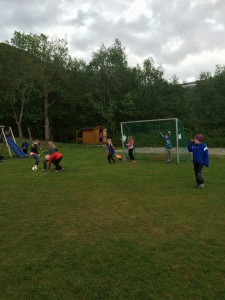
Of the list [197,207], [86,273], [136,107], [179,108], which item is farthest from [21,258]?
[179,108]

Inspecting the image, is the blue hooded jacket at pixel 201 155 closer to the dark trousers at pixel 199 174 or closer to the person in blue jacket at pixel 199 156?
the person in blue jacket at pixel 199 156

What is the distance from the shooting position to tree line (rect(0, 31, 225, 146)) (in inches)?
1389

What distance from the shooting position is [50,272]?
4078mm

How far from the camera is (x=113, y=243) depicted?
5023mm

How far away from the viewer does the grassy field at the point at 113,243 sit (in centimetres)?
367

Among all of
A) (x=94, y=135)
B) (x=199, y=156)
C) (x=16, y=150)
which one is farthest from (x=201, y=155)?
(x=94, y=135)

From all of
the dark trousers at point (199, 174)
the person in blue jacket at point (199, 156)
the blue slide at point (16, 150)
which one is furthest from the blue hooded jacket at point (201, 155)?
the blue slide at point (16, 150)

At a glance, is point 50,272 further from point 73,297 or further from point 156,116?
point 156,116

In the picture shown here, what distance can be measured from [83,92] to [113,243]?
124 ft

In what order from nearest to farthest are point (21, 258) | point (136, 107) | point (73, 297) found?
1. point (73, 297)
2. point (21, 258)
3. point (136, 107)

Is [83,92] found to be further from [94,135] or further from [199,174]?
[199,174]

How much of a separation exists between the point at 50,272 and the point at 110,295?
3.43 feet

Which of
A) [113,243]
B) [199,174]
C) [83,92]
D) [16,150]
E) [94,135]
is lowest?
[113,243]

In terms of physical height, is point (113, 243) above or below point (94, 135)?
below
